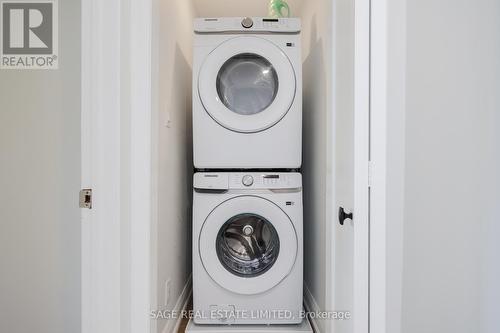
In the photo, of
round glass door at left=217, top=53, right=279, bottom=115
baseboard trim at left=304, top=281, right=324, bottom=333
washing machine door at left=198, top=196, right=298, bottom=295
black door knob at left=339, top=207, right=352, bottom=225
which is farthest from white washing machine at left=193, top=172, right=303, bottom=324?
black door knob at left=339, top=207, right=352, bottom=225

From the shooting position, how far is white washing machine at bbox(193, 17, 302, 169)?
1.64m

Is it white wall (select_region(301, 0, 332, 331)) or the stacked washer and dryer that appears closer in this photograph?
white wall (select_region(301, 0, 332, 331))

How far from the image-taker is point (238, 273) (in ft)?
5.46

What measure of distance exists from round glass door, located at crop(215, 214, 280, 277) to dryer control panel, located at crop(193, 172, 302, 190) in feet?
0.65

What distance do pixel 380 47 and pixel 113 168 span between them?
35.7 inches

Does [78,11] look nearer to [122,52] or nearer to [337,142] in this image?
[122,52]

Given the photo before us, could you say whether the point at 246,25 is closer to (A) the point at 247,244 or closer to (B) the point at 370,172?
(B) the point at 370,172

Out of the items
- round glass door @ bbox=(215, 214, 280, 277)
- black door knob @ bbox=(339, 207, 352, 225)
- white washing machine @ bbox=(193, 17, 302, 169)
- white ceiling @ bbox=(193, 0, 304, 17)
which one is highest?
white ceiling @ bbox=(193, 0, 304, 17)

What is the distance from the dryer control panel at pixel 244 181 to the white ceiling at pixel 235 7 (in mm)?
1461

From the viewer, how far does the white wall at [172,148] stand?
1300 mm

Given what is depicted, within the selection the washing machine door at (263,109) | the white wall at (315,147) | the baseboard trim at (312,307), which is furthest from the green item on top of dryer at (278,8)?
the baseboard trim at (312,307)

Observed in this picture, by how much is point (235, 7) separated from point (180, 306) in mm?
2216

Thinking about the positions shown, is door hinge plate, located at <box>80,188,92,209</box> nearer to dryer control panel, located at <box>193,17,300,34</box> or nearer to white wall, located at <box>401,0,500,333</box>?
white wall, located at <box>401,0,500,333</box>

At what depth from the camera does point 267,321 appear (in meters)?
1.64
